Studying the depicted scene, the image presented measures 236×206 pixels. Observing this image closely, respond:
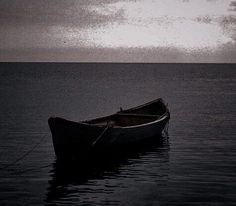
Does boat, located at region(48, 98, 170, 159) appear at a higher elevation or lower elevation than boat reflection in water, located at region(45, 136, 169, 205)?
higher

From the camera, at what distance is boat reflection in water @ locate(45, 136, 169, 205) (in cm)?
1689

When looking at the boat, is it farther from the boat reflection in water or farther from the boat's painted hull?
the boat reflection in water

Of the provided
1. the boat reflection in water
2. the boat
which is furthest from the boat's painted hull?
the boat reflection in water

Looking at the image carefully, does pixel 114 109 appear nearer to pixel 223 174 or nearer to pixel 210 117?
pixel 210 117

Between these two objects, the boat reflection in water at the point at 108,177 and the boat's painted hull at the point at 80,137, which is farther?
the boat's painted hull at the point at 80,137

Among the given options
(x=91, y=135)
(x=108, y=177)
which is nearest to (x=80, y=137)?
(x=91, y=135)

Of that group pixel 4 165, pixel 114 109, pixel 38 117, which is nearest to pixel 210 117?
pixel 114 109

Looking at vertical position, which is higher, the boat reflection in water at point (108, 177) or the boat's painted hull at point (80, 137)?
the boat's painted hull at point (80, 137)

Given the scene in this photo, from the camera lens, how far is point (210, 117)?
147 feet

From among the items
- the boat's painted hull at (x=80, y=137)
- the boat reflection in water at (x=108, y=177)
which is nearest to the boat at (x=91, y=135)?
the boat's painted hull at (x=80, y=137)

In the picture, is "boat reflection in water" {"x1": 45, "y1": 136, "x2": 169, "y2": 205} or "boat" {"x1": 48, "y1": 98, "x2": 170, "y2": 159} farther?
"boat" {"x1": 48, "y1": 98, "x2": 170, "y2": 159}

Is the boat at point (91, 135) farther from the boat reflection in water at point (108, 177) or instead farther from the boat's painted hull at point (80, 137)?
the boat reflection in water at point (108, 177)

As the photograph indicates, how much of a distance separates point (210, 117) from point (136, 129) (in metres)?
20.7

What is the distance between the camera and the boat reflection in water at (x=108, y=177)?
16891 millimetres
